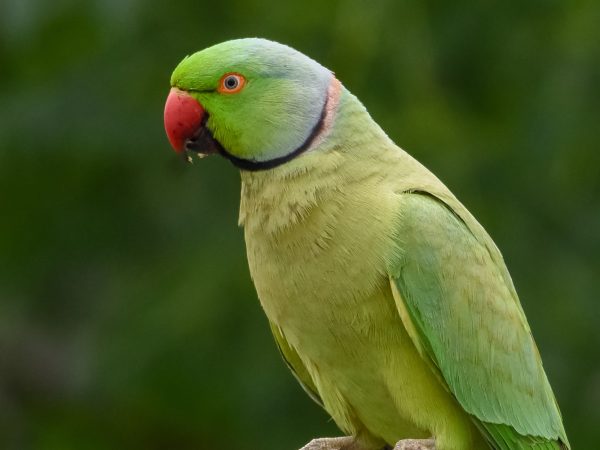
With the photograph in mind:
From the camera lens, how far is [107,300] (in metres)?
8.78

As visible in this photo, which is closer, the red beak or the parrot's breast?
the parrot's breast

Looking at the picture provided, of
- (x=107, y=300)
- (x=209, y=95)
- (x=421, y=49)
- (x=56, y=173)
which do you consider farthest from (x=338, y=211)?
(x=107, y=300)

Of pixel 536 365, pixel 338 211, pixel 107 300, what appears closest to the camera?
pixel 338 211

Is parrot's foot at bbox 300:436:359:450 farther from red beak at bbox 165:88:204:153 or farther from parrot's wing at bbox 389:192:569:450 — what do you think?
red beak at bbox 165:88:204:153

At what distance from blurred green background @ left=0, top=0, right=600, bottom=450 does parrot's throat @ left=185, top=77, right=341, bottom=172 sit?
2.15m

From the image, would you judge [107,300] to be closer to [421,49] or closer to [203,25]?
[203,25]

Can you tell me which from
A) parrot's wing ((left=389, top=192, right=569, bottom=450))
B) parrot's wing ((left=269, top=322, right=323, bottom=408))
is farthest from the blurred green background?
parrot's wing ((left=389, top=192, right=569, bottom=450))

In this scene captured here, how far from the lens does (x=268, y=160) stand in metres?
4.40

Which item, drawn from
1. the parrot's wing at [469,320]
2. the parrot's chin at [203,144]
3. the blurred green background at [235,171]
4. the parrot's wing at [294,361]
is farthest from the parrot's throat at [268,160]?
the blurred green background at [235,171]

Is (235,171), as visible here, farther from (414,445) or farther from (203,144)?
(414,445)

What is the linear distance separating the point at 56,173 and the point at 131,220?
553mm

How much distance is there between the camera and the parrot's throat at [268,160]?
4.40m

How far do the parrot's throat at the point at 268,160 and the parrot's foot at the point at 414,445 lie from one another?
3.12ft

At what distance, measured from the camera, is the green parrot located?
14.1 feet
